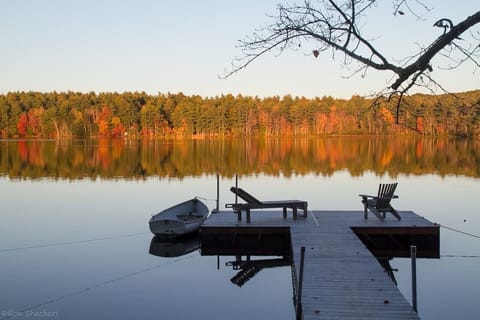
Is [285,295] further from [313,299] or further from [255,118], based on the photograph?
[255,118]

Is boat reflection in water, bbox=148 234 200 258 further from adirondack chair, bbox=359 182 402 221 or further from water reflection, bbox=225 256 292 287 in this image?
adirondack chair, bbox=359 182 402 221

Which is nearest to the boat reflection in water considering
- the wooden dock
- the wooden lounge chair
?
the wooden dock

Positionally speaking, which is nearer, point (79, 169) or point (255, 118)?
point (79, 169)

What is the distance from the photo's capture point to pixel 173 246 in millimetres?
13477

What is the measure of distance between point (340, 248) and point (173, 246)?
540cm

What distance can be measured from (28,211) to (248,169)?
18.3 meters

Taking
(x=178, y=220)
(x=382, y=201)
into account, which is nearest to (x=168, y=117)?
(x=178, y=220)

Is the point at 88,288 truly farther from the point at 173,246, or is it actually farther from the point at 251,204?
the point at 251,204

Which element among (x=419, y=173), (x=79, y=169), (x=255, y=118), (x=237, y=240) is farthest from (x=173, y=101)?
(x=237, y=240)

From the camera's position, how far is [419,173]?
104 feet

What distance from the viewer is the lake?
8.96m

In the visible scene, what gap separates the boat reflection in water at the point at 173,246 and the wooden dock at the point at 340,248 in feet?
2.69

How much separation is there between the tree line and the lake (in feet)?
256

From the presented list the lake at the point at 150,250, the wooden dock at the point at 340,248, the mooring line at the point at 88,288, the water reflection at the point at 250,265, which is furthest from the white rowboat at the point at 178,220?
the water reflection at the point at 250,265
